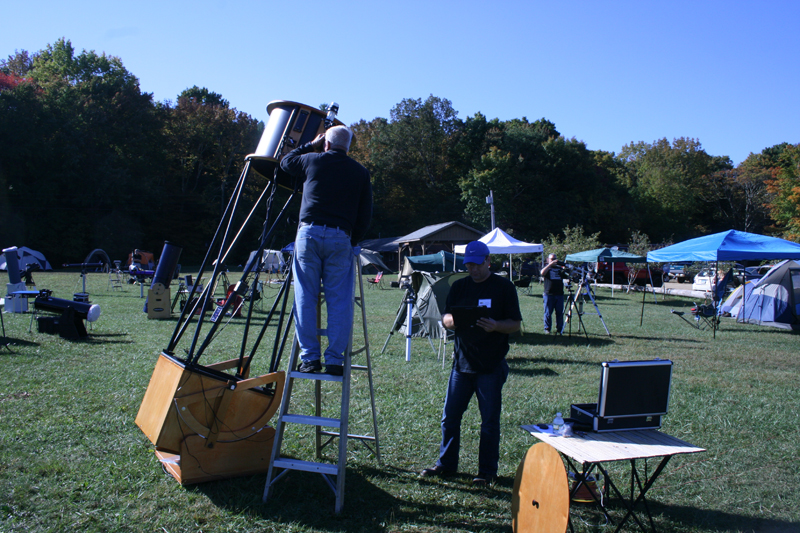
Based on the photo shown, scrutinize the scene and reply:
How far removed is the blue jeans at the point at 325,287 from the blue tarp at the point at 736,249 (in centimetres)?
1080

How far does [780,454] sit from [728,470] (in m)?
0.75

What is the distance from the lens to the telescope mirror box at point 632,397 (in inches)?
120

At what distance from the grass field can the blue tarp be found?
10.2 feet

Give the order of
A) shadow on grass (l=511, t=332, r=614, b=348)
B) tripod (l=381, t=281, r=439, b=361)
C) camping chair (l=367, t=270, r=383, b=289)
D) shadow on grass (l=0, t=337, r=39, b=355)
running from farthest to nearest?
camping chair (l=367, t=270, r=383, b=289) → shadow on grass (l=511, t=332, r=614, b=348) → tripod (l=381, t=281, r=439, b=361) → shadow on grass (l=0, t=337, r=39, b=355)

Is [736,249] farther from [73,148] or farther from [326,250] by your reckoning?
[73,148]

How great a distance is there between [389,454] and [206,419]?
64.1 inches

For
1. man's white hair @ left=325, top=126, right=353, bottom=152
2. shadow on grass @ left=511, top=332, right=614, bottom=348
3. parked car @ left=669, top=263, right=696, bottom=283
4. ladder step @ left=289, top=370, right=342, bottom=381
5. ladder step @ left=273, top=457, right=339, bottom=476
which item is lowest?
shadow on grass @ left=511, top=332, right=614, bottom=348

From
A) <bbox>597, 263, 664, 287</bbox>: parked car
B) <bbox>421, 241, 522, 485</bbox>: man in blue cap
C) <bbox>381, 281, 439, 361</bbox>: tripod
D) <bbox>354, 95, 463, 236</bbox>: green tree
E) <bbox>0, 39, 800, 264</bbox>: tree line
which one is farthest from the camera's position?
<bbox>354, 95, 463, 236</bbox>: green tree

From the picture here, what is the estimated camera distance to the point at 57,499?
A: 136 inches

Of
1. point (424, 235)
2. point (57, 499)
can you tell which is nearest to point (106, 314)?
point (57, 499)

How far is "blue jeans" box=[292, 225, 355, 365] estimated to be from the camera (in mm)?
3410

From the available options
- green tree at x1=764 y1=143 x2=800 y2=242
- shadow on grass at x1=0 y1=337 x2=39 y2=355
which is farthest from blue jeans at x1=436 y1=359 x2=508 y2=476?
A: green tree at x1=764 y1=143 x2=800 y2=242

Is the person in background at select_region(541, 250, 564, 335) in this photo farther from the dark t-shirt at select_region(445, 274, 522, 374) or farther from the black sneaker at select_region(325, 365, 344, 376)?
the black sneaker at select_region(325, 365, 344, 376)

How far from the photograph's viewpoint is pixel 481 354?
381 centimetres
